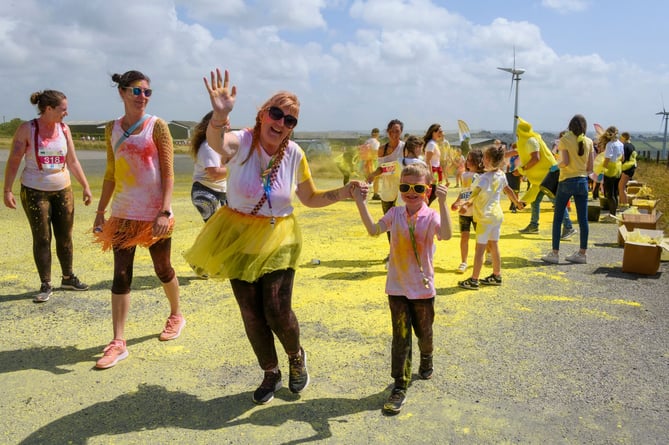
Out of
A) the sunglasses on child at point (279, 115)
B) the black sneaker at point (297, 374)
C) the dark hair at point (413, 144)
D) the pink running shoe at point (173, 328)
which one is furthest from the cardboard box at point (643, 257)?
the pink running shoe at point (173, 328)

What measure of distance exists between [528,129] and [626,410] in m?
6.58

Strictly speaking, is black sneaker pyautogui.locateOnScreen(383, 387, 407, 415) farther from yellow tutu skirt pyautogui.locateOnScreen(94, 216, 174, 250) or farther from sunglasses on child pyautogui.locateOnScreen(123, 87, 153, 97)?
sunglasses on child pyautogui.locateOnScreen(123, 87, 153, 97)

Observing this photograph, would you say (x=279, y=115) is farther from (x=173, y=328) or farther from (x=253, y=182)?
(x=173, y=328)

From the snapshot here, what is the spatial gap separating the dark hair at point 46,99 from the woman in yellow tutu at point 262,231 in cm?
294

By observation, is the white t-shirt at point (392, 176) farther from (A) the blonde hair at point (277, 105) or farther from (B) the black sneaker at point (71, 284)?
(B) the black sneaker at point (71, 284)

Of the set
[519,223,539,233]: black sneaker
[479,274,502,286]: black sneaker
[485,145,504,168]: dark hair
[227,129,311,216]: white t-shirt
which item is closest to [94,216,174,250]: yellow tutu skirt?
[227,129,311,216]: white t-shirt

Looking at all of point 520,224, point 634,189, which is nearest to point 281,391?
point 520,224

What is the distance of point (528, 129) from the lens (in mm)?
8961

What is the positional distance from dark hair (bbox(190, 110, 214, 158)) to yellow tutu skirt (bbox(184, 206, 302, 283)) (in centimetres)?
190

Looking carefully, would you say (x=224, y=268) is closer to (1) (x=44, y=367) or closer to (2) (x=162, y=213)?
(2) (x=162, y=213)

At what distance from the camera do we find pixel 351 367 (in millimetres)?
3832

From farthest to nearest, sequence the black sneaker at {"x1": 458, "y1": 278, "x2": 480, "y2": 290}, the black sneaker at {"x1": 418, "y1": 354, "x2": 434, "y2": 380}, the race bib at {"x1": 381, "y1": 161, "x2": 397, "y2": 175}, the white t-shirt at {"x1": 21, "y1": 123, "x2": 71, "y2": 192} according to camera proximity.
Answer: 1. the race bib at {"x1": 381, "y1": 161, "x2": 397, "y2": 175}
2. the black sneaker at {"x1": 458, "y1": 278, "x2": 480, "y2": 290}
3. the white t-shirt at {"x1": 21, "y1": 123, "x2": 71, "y2": 192}
4. the black sneaker at {"x1": 418, "y1": 354, "x2": 434, "y2": 380}

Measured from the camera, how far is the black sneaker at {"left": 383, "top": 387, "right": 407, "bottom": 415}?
10.4ft

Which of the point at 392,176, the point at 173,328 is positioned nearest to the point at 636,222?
the point at 392,176
